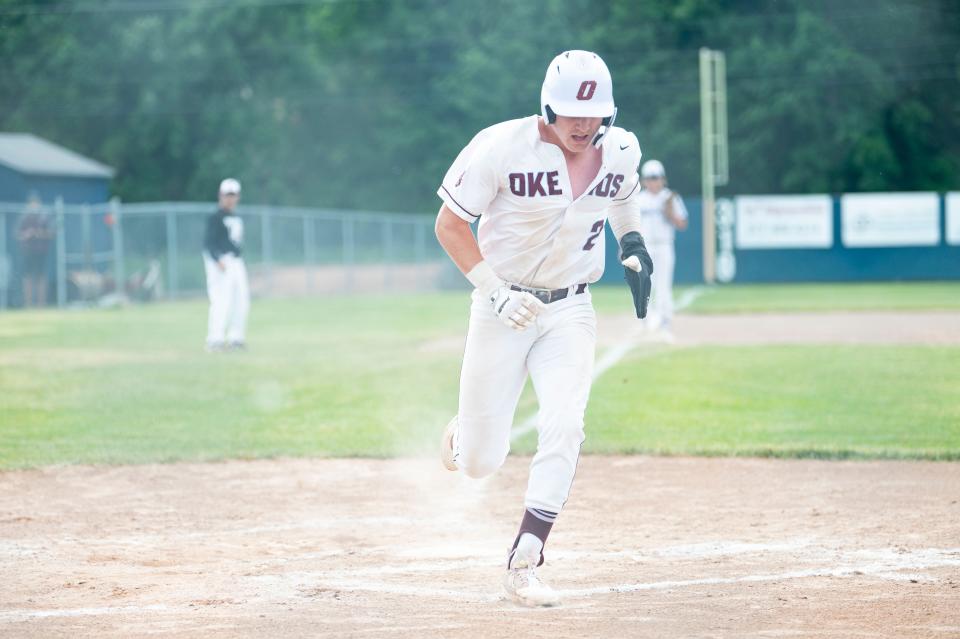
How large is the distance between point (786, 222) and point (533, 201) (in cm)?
3230

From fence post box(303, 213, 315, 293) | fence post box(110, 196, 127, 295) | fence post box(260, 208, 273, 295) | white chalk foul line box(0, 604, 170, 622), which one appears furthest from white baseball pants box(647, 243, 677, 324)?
fence post box(303, 213, 315, 293)

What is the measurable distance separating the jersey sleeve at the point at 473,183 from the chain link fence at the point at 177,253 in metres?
24.0

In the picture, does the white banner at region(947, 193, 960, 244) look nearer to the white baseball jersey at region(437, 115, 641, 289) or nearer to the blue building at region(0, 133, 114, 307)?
the blue building at region(0, 133, 114, 307)

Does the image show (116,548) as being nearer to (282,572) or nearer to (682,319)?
(282,572)

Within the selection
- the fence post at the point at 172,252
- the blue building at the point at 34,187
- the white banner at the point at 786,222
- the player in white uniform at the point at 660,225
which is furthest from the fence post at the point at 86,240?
the white banner at the point at 786,222

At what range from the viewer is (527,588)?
555 cm

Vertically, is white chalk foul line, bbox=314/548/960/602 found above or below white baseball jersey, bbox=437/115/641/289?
below

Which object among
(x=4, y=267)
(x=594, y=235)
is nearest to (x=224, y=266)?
(x=594, y=235)

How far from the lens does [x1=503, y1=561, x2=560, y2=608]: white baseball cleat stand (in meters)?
5.52

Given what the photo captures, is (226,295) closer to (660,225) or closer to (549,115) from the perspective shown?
(660,225)

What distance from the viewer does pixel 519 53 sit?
54344 mm

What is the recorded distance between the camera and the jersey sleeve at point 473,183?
5738 mm

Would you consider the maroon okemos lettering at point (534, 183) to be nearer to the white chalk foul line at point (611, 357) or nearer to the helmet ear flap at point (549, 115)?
the helmet ear flap at point (549, 115)

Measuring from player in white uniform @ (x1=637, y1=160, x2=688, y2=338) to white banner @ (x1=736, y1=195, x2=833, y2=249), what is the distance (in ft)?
63.1
